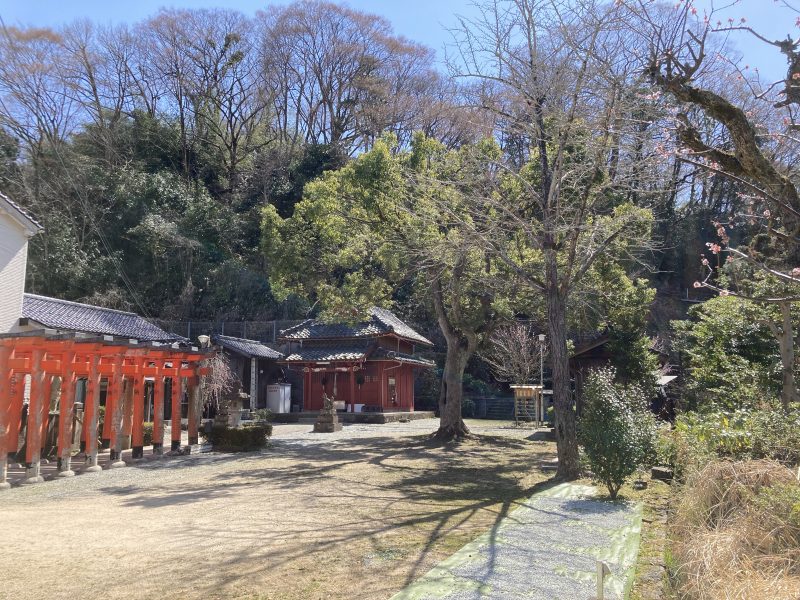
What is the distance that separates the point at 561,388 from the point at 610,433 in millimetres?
2346

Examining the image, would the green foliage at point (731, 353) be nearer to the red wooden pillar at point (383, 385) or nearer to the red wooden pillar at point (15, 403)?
the red wooden pillar at point (15, 403)

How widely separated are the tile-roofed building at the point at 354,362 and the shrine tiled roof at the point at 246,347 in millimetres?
784

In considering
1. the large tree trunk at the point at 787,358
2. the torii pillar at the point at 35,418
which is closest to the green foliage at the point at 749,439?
the large tree trunk at the point at 787,358

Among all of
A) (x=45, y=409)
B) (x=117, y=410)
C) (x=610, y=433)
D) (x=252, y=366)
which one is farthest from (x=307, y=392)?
(x=610, y=433)

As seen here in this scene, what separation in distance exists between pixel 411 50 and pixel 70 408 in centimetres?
3397

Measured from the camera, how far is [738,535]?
15.4 feet

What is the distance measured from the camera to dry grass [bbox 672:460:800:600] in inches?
159

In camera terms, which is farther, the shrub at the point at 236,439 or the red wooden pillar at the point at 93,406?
the shrub at the point at 236,439

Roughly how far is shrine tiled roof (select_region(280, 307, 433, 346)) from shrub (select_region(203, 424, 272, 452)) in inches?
493

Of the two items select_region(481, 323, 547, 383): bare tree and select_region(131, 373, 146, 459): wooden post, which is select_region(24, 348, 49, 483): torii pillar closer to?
select_region(131, 373, 146, 459): wooden post

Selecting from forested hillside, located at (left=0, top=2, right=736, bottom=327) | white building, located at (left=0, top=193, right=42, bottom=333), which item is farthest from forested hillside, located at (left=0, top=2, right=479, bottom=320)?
white building, located at (left=0, top=193, right=42, bottom=333)

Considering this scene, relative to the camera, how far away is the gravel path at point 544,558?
4.60 meters

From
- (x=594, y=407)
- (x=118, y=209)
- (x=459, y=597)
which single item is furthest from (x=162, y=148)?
(x=459, y=597)

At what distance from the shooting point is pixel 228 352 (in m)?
27.9
